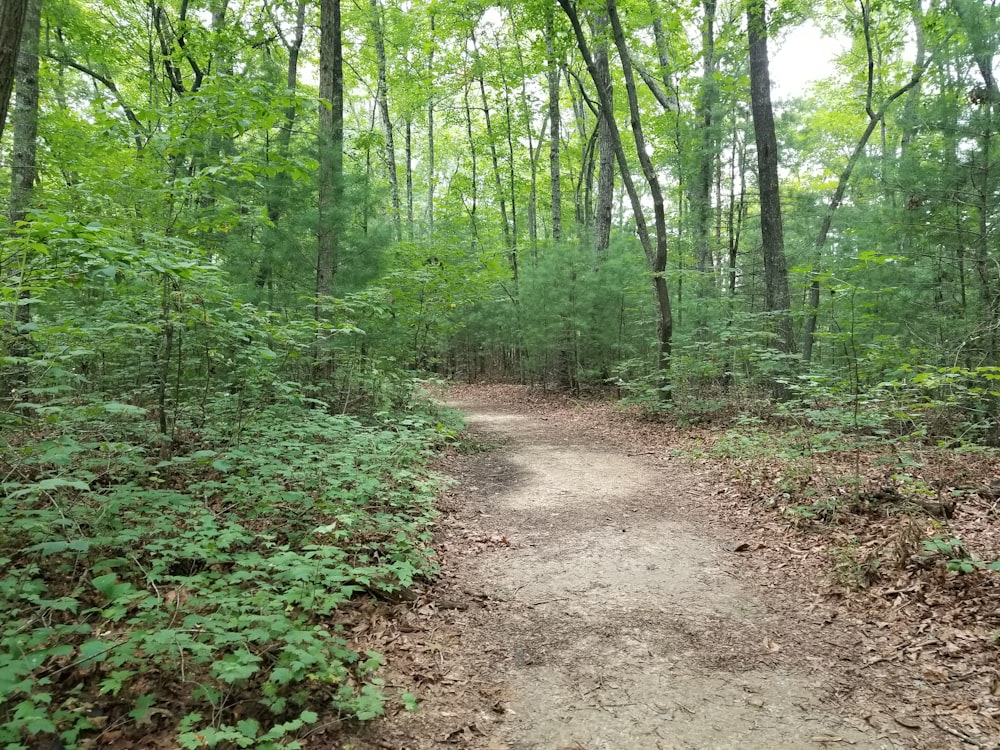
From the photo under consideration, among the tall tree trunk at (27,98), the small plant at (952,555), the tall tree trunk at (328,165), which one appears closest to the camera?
the small plant at (952,555)

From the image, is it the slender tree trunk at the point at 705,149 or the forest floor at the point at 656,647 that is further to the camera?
the slender tree trunk at the point at 705,149

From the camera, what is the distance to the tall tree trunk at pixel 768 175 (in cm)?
1005

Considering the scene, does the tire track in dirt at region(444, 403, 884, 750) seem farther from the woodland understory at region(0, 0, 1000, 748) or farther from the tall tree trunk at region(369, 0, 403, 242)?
the tall tree trunk at region(369, 0, 403, 242)

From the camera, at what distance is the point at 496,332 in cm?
2175

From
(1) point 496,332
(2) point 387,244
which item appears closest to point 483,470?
(2) point 387,244

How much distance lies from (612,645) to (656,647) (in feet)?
0.94

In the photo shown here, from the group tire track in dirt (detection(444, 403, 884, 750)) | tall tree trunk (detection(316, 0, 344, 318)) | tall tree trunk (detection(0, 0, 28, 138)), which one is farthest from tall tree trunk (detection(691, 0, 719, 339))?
tall tree trunk (detection(0, 0, 28, 138))

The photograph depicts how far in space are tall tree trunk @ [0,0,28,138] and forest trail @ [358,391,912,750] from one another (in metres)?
4.58

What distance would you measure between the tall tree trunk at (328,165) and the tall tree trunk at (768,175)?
778 centimetres

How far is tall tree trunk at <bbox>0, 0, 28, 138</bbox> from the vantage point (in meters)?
3.38

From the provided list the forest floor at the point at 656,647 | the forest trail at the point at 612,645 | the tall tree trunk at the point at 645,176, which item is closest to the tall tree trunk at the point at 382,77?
the tall tree trunk at the point at 645,176

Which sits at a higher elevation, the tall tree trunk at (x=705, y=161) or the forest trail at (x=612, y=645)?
the tall tree trunk at (x=705, y=161)

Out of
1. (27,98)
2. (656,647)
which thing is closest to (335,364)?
(27,98)

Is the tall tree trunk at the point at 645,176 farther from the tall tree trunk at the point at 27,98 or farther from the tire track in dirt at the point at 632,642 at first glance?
the tall tree trunk at the point at 27,98
